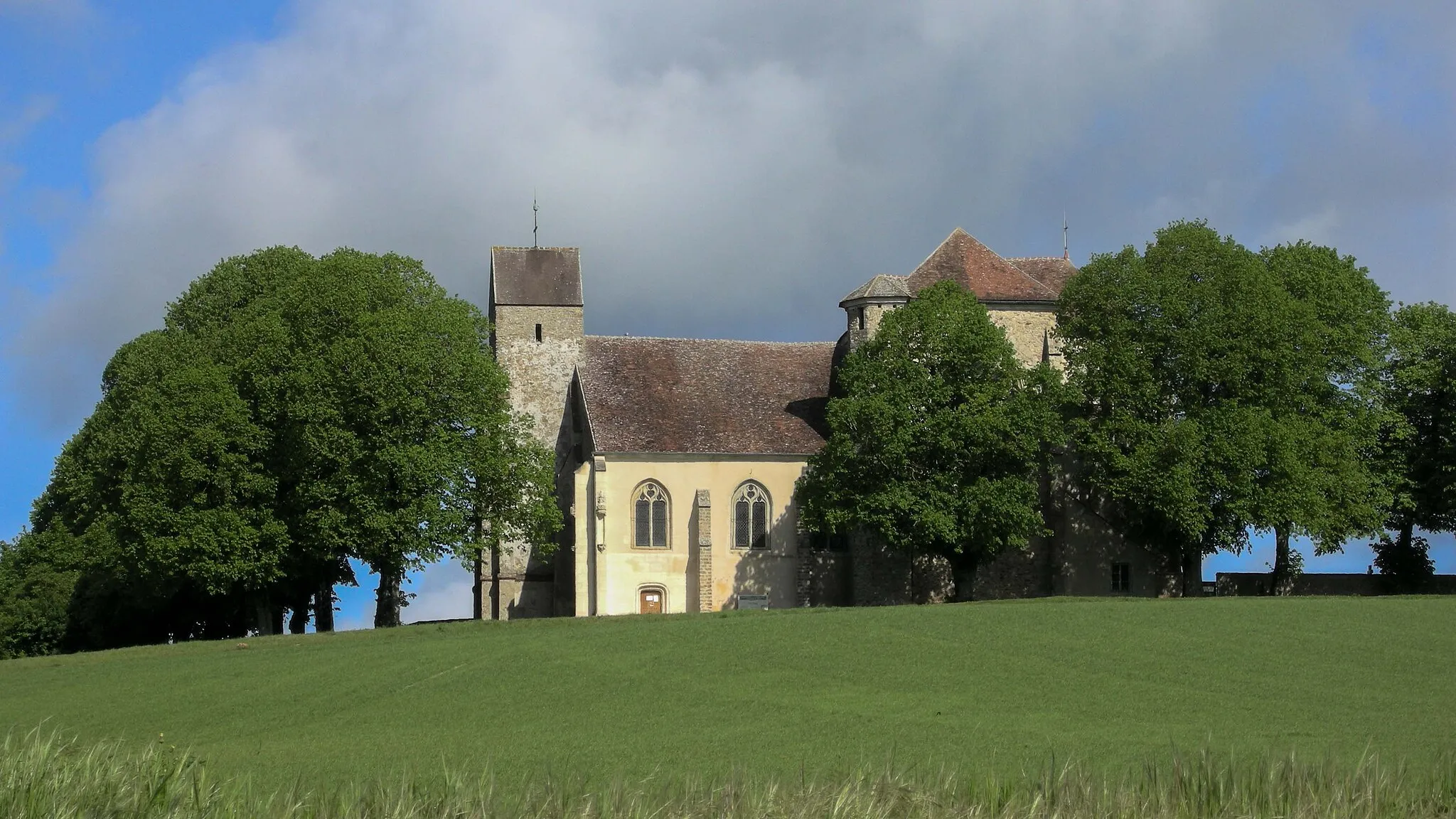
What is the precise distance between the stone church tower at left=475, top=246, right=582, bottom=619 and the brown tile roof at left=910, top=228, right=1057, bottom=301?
43.2 feet

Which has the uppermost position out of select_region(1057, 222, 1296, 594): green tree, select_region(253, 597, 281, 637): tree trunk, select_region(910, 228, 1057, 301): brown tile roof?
select_region(910, 228, 1057, 301): brown tile roof

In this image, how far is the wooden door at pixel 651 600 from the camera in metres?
56.6

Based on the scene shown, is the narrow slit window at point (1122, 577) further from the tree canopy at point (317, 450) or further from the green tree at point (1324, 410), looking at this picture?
the tree canopy at point (317, 450)

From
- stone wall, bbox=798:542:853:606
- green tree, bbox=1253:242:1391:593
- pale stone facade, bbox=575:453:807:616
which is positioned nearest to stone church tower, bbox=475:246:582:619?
pale stone facade, bbox=575:453:807:616

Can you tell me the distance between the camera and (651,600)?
186 feet

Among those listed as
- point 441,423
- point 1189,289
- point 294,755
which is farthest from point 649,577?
point 294,755

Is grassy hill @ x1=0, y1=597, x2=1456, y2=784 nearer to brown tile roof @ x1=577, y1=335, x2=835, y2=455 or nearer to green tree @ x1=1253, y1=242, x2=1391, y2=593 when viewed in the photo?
green tree @ x1=1253, y1=242, x2=1391, y2=593

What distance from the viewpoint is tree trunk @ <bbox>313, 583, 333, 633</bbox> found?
5691cm

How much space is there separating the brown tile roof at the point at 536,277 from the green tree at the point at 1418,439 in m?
29.7

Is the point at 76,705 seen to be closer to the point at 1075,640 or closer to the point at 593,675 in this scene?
the point at 593,675

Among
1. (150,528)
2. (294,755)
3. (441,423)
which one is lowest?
(294,755)

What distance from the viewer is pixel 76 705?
3447 cm

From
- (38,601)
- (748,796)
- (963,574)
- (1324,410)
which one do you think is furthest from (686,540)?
(748,796)

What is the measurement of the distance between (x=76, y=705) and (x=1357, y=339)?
4148 centimetres
